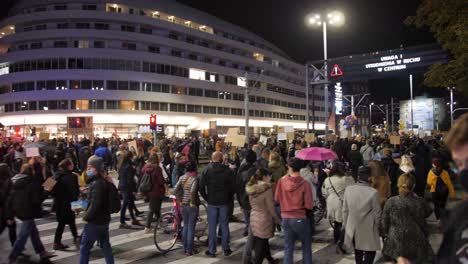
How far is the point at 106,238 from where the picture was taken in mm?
6340

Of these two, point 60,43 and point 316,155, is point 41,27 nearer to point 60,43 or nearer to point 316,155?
point 60,43

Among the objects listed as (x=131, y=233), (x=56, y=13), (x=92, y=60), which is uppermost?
(x=56, y=13)

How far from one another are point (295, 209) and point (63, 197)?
4800 millimetres

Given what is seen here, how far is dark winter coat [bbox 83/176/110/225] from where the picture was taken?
6.18 meters

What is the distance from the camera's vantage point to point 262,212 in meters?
6.63

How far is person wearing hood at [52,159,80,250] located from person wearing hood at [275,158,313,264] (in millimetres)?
4488

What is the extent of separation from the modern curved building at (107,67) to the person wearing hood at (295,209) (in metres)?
46.0

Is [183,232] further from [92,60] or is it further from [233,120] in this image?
[233,120]

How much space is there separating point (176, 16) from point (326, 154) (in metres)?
62.3

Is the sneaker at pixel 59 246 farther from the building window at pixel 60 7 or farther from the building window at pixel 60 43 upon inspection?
the building window at pixel 60 7

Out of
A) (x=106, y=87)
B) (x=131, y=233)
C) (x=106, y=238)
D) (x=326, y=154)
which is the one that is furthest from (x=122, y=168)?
(x=106, y=87)

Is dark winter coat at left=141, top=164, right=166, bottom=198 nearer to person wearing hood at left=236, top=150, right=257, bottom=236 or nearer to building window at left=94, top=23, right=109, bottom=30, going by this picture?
person wearing hood at left=236, top=150, right=257, bottom=236

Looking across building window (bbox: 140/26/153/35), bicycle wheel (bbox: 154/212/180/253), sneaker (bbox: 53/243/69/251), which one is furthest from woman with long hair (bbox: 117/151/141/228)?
building window (bbox: 140/26/153/35)

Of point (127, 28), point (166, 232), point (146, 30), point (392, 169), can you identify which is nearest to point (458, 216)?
point (166, 232)
